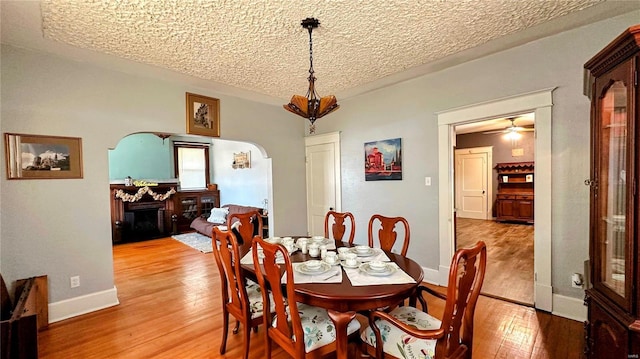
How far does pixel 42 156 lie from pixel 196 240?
3828mm

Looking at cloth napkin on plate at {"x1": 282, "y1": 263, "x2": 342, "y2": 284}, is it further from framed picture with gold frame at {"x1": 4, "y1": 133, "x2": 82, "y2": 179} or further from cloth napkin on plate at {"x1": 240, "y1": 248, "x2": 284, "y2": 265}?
framed picture with gold frame at {"x1": 4, "y1": 133, "x2": 82, "y2": 179}

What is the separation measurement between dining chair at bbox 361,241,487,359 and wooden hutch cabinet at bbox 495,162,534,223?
7.06 metres

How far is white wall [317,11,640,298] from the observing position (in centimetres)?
241

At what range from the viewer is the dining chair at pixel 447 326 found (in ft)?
4.20

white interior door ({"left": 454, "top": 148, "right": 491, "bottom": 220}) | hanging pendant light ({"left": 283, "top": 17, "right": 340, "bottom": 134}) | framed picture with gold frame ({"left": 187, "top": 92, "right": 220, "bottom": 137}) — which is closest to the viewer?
hanging pendant light ({"left": 283, "top": 17, "right": 340, "bottom": 134})

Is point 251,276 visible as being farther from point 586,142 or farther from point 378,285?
point 586,142

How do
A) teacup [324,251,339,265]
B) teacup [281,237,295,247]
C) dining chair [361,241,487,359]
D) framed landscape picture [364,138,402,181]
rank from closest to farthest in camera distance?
dining chair [361,241,487,359]
teacup [324,251,339,265]
teacup [281,237,295,247]
framed landscape picture [364,138,402,181]

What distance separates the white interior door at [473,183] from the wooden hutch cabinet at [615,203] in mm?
6411

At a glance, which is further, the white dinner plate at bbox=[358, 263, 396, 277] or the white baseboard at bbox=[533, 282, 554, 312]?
the white baseboard at bbox=[533, 282, 554, 312]

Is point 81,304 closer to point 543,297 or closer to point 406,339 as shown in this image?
point 406,339

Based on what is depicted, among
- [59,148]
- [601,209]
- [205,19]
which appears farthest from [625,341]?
→ [59,148]

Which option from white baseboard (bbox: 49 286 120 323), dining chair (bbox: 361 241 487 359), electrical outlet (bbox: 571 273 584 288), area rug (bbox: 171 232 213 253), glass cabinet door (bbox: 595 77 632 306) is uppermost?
glass cabinet door (bbox: 595 77 632 306)

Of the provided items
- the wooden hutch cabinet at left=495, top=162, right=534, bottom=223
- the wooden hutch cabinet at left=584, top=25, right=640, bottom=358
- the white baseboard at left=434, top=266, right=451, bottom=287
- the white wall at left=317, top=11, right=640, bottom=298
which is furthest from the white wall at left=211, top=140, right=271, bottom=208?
the wooden hutch cabinet at left=495, top=162, right=534, bottom=223

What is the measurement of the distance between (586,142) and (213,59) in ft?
11.8
